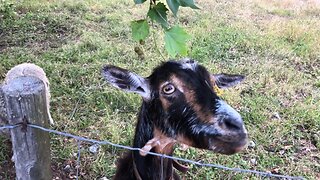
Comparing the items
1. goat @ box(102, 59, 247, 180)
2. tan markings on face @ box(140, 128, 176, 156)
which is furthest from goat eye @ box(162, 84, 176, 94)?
tan markings on face @ box(140, 128, 176, 156)

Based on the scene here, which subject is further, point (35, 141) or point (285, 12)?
point (285, 12)

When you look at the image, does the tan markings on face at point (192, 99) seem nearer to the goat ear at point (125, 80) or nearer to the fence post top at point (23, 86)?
the goat ear at point (125, 80)

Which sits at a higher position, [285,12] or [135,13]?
[135,13]

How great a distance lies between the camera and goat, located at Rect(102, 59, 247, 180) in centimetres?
195

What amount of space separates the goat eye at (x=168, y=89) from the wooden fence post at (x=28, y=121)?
646 mm

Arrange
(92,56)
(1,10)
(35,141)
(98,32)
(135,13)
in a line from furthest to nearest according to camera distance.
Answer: (135,13) < (1,10) < (98,32) < (92,56) < (35,141)

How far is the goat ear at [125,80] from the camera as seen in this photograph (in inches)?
85.9

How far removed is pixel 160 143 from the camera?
2312mm

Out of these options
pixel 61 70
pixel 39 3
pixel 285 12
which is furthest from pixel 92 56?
pixel 285 12

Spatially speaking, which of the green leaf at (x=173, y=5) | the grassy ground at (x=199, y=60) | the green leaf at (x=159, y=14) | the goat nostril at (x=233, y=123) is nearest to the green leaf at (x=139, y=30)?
the green leaf at (x=159, y=14)

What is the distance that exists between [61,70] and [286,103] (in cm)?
295

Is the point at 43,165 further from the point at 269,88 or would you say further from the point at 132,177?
the point at 269,88

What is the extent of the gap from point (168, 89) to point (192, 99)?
0.56ft

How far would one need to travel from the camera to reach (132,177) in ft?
8.08
